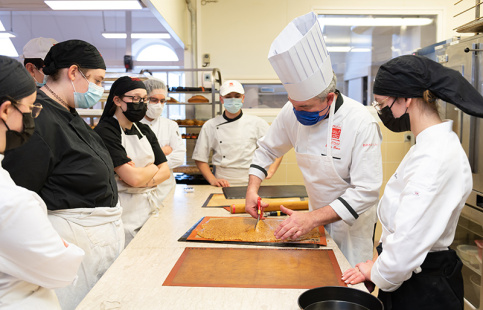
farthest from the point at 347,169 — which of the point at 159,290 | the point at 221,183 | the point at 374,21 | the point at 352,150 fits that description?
the point at 374,21

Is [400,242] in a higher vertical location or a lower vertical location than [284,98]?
lower

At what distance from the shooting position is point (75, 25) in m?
6.13

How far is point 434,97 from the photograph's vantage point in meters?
1.18

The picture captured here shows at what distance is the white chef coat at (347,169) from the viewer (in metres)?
1.72

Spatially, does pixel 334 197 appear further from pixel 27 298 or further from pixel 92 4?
pixel 92 4

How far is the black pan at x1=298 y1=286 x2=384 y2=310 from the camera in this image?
1.01 metres

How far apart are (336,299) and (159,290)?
535mm

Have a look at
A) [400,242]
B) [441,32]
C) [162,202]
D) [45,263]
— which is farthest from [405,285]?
[441,32]

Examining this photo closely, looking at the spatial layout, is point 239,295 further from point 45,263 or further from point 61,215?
point 61,215

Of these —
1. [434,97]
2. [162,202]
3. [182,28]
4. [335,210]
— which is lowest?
[162,202]

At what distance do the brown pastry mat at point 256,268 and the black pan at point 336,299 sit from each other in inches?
7.6

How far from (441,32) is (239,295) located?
4.16 meters

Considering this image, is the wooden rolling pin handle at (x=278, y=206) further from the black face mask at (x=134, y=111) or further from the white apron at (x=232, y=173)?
the white apron at (x=232, y=173)

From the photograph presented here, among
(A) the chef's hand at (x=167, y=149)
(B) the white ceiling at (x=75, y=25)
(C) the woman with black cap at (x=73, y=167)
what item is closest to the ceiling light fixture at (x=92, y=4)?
(C) the woman with black cap at (x=73, y=167)
